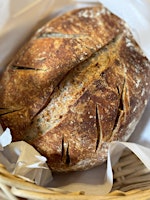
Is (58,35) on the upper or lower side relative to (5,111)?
upper

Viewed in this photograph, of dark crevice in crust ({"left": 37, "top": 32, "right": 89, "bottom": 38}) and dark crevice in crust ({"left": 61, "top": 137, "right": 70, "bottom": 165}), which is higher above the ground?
dark crevice in crust ({"left": 37, "top": 32, "right": 89, "bottom": 38})

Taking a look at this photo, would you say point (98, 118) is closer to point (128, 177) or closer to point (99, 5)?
point (128, 177)

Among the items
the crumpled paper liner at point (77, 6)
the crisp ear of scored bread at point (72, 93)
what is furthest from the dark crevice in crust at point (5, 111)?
the crumpled paper liner at point (77, 6)

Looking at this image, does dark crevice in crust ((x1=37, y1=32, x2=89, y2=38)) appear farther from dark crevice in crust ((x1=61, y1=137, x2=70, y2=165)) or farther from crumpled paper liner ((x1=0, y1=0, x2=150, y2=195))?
dark crevice in crust ((x1=61, y1=137, x2=70, y2=165))

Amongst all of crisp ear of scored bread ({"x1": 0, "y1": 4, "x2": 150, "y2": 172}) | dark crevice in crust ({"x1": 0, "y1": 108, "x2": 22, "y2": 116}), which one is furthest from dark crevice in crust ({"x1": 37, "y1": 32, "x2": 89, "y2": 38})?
dark crevice in crust ({"x1": 0, "y1": 108, "x2": 22, "y2": 116})

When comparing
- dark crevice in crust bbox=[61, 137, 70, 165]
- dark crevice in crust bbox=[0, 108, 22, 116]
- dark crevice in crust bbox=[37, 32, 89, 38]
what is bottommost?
dark crevice in crust bbox=[61, 137, 70, 165]

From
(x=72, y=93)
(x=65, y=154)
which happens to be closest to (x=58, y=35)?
(x=72, y=93)

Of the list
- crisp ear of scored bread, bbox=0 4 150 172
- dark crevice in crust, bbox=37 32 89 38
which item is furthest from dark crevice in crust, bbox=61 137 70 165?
dark crevice in crust, bbox=37 32 89 38

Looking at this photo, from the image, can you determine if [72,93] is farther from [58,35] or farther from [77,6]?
[77,6]

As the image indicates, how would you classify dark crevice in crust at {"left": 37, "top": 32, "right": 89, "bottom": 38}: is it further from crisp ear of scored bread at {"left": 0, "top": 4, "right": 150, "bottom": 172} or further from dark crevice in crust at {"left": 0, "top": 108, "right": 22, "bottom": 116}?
dark crevice in crust at {"left": 0, "top": 108, "right": 22, "bottom": 116}
